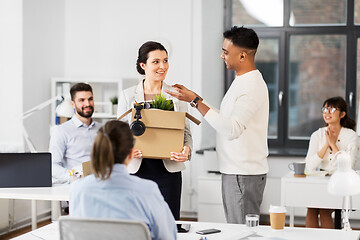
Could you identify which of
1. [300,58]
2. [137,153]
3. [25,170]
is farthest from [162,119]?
[300,58]

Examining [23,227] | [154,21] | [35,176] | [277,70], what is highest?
[154,21]

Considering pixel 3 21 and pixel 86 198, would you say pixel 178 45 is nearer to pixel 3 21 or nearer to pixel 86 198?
pixel 3 21

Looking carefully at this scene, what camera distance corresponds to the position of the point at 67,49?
6.07 meters

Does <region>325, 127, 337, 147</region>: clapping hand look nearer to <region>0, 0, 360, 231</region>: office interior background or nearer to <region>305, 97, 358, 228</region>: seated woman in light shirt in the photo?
<region>305, 97, 358, 228</region>: seated woman in light shirt

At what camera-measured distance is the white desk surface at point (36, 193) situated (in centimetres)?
331

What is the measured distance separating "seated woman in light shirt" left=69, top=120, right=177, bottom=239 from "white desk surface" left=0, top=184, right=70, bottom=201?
1390 mm

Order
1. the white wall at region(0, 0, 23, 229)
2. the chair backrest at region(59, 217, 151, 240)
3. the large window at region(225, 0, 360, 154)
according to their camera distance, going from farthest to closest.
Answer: the large window at region(225, 0, 360, 154), the white wall at region(0, 0, 23, 229), the chair backrest at region(59, 217, 151, 240)

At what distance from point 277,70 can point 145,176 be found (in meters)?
3.50

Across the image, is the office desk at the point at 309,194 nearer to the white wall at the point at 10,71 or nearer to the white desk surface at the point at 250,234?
the white desk surface at the point at 250,234

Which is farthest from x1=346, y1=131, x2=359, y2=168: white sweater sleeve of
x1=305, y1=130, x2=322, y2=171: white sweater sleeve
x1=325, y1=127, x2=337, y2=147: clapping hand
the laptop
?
the laptop

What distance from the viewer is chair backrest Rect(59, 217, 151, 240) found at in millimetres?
1814

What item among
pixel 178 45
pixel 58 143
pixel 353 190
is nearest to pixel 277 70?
pixel 178 45

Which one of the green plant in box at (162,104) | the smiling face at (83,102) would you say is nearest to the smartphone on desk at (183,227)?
the green plant in box at (162,104)

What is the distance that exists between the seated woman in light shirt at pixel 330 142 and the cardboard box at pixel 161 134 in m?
1.93
